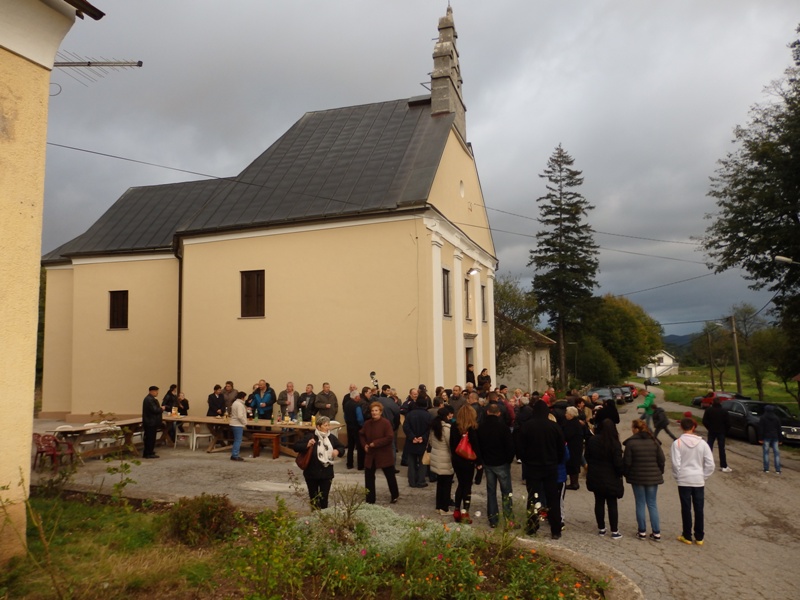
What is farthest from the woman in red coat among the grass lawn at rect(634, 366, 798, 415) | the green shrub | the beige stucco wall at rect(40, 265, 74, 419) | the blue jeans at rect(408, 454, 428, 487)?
the grass lawn at rect(634, 366, 798, 415)

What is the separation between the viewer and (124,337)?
22453 mm

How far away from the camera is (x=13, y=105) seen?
6129 mm

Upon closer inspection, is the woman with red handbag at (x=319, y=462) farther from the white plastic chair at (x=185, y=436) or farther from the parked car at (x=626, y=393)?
the parked car at (x=626, y=393)

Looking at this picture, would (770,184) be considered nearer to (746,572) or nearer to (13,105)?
(746,572)

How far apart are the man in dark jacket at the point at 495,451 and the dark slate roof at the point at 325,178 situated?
9.36 m

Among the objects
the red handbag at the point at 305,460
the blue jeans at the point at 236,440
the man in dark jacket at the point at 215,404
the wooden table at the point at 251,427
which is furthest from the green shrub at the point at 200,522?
the man in dark jacket at the point at 215,404

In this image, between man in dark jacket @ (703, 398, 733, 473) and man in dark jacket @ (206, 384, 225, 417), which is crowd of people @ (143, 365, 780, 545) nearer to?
man in dark jacket @ (703, 398, 733, 473)

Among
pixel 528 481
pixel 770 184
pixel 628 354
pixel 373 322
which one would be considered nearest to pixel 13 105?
pixel 528 481

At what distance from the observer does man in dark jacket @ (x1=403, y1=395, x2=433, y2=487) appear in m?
10.5

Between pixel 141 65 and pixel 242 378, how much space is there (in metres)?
10.1

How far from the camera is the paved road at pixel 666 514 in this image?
6395 millimetres

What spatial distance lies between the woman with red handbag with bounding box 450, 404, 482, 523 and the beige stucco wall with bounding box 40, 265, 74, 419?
2056 centimetres

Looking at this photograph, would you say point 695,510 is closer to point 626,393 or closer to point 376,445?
point 376,445

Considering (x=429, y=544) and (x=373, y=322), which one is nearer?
(x=429, y=544)
